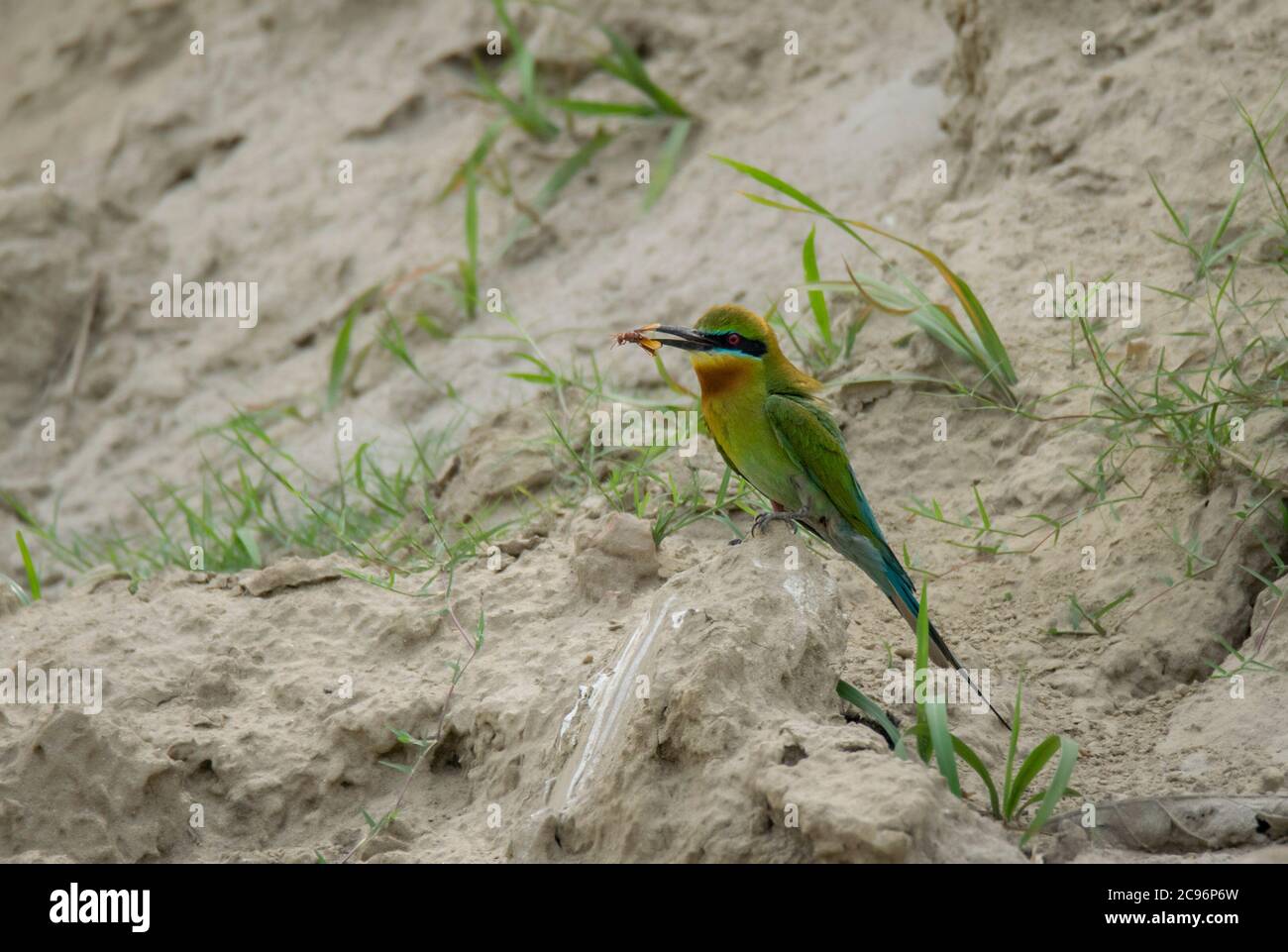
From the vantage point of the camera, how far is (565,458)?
4.23 meters

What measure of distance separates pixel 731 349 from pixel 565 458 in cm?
88

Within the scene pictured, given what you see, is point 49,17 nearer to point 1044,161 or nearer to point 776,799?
point 1044,161

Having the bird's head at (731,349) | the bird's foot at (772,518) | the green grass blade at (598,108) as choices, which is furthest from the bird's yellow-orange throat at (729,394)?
the green grass blade at (598,108)

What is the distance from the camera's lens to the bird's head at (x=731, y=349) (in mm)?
3484

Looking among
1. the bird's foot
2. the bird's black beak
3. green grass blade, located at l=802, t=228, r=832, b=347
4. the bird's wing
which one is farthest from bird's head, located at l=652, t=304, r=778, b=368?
green grass blade, located at l=802, t=228, r=832, b=347

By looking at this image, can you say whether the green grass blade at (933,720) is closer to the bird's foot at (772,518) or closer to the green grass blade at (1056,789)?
the green grass blade at (1056,789)

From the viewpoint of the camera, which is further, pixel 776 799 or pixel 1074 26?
pixel 1074 26

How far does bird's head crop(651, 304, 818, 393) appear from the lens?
348 cm

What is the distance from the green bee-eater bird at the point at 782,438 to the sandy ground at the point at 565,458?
9.0 inches

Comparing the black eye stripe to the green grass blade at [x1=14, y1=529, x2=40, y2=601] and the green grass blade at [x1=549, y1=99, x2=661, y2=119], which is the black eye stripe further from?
the green grass blade at [x1=549, y1=99, x2=661, y2=119]

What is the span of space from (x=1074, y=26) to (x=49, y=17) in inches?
212

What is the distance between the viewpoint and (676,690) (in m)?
2.74

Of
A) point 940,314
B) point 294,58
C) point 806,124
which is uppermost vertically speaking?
point 294,58

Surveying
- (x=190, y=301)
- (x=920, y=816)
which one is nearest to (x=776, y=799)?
(x=920, y=816)
